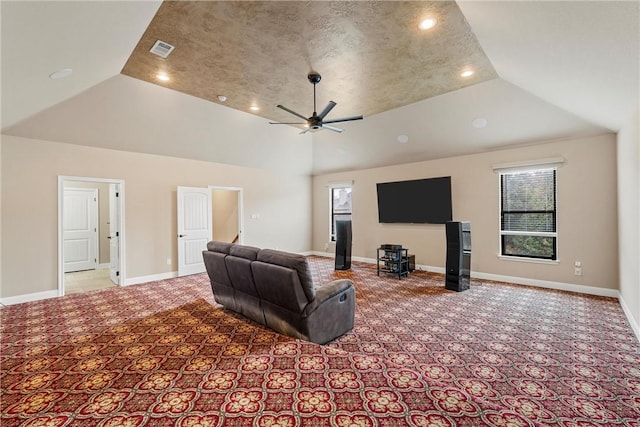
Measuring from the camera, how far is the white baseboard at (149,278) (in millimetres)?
5527

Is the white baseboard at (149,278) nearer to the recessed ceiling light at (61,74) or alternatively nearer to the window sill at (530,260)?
the recessed ceiling light at (61,74)

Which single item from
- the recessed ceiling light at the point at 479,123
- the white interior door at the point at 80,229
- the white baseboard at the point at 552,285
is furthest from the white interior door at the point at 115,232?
the white baseboard at the point at 552,285

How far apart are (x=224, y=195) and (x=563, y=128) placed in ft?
25.2

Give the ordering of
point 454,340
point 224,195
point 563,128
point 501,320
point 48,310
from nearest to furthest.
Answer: point 454,340, point 501,320, point 48,310, point 563,128, point 224,195

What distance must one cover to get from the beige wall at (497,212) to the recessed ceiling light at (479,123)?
822 mm

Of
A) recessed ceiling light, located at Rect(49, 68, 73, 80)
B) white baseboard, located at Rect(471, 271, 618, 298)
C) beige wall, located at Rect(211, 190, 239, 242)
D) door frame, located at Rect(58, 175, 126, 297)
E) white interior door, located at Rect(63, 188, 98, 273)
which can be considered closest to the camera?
recessed ceiling light, located at Rect(49, 68, 73, 80)

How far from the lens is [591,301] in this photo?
→ 14.2ft

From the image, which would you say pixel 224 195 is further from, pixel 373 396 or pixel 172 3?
pixel 373 396

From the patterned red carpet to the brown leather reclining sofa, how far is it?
6.5 inches

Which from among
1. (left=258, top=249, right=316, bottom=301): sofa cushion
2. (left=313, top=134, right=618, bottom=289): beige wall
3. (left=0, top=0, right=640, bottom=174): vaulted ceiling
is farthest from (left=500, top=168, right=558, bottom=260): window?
(left=258, top=249, right=316, bottom=301): sofa cushion

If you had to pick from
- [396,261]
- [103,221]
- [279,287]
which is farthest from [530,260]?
[103,221]

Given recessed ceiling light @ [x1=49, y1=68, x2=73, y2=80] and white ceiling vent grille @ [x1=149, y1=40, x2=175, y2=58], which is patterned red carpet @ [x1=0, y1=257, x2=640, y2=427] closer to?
recessed ceiling light @ [x1=49, y1=68, x2=73, y2=80]

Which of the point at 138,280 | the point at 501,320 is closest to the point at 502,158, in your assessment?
the point at 501,320

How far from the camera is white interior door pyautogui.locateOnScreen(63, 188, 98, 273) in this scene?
268 inches
